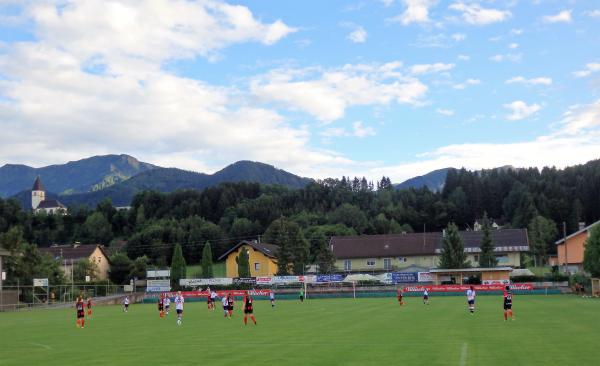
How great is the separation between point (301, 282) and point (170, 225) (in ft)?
205

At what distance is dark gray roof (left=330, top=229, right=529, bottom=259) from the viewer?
10200cm

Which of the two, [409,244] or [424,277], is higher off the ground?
[409,244]

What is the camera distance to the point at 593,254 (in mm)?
60625

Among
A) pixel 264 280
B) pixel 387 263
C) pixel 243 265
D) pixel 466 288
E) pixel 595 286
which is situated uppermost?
pixel 243 265

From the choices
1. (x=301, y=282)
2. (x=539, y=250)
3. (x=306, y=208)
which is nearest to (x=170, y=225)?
(x=306, y=208)

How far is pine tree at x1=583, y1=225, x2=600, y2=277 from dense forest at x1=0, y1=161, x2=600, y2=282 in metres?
58.7

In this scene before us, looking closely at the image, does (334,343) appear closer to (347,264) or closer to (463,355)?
(463,355)

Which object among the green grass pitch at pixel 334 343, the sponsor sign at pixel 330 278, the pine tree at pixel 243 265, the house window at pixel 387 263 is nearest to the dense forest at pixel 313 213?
the house window at pixel 387 263

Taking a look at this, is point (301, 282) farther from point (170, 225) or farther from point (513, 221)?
point (513, 221)

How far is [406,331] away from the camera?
2608 centimetres

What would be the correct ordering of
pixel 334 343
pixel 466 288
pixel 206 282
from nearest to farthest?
pixel 334 343 < pixel 466 288 < pixel 206 282

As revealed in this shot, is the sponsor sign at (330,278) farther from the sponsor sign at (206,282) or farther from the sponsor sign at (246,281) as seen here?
the sponsor sign at (206,282)

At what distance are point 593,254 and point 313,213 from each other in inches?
4236

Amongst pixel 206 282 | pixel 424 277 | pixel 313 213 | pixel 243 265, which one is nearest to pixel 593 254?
pixel 424 277
